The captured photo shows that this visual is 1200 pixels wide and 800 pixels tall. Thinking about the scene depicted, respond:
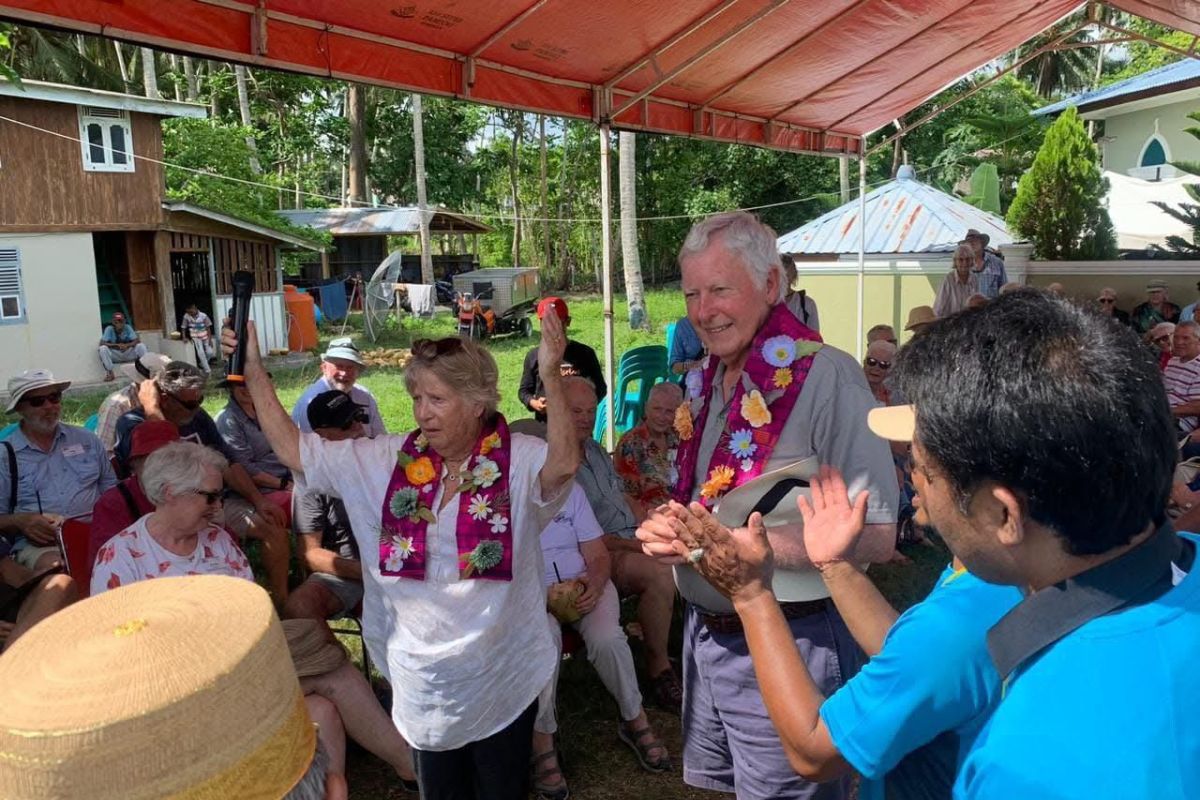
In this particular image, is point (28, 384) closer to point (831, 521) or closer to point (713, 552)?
point (713, 552)

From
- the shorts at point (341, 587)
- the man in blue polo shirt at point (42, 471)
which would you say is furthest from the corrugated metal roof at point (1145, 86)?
the man in blue polo shirt at point (42, 471)

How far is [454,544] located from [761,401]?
96 centimetres

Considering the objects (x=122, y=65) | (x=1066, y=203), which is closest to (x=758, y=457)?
(x=1066, y=203)

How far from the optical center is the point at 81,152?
1545 cm

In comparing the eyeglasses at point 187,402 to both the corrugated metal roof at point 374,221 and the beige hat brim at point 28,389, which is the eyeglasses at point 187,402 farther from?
the corrugated metal roof at point 374,221

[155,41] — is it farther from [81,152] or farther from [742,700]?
[81,152]

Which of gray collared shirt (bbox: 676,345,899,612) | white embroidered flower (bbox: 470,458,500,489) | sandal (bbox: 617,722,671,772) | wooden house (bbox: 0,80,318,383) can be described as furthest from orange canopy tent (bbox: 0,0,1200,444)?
wooden house (bbox: 0,80,318,383)

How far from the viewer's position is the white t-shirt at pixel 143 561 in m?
3.04

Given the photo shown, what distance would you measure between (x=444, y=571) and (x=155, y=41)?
7.65 feet

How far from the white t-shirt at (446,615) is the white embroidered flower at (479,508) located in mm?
49

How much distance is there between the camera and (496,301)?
71.0 feet

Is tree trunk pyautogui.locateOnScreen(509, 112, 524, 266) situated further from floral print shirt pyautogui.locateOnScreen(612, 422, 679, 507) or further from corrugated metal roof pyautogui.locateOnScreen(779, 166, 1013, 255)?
floral print shirt pyautogui.locateOnScreen(612, 422, 679, 507)

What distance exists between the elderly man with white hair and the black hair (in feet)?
3.04

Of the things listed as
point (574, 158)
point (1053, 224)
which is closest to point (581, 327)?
point (1053, 224)
